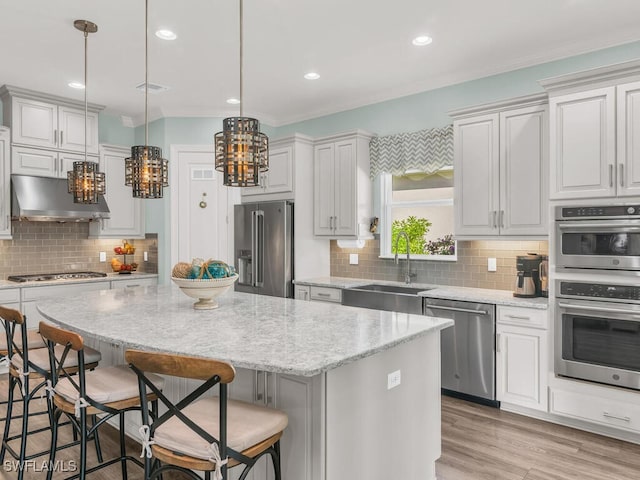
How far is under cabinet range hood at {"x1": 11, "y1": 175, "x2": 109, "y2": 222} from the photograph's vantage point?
15.1 ft

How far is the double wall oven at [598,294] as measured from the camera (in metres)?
2.93

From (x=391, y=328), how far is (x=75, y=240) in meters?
4.67

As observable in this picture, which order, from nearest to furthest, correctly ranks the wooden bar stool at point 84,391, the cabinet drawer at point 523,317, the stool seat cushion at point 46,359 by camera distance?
the wooden bar stool at point 84,391 < the stool seat cushion at point 46,359 < the cabinet drawer at point 523,317

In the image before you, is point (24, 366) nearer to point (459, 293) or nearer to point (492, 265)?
point (459, 293)

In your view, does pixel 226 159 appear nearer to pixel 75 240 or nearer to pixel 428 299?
pixel 428 299

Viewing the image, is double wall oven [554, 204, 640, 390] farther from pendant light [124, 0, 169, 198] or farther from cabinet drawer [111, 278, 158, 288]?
cabinet drawer [111, 278, 158, 288]

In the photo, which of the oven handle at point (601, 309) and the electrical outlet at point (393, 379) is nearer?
the electrical outlet at point (393, 379)

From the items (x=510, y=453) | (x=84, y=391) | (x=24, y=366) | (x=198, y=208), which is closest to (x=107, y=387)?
(x=84, y=391)

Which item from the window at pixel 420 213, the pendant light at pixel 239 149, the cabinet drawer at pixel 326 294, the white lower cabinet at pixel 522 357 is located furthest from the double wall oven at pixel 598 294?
the pendant light at pixel 239 149

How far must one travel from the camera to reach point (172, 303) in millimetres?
2988

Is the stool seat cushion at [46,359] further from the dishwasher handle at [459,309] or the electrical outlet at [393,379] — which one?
the dishwasher handle at [459,309]

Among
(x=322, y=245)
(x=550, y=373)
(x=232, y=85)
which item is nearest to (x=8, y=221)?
(x=232, y=85)

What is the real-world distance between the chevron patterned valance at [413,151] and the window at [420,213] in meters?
0.12

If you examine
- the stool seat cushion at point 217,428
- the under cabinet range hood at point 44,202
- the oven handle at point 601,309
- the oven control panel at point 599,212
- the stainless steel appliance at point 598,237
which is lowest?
the stool seat cushion at point 217,428
